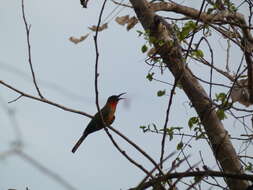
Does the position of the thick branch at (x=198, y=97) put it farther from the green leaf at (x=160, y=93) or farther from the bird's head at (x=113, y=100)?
the bird's head at (x=113, y=100)

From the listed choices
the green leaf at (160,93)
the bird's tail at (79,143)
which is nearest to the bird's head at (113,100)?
the bird's tail at (79,143)

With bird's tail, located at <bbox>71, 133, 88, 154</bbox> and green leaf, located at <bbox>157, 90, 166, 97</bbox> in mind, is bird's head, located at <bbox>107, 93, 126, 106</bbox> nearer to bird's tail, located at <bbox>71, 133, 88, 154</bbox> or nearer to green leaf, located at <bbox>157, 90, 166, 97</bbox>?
bird's tail, located at <bbox>71, 133, 88, 154</bbox>

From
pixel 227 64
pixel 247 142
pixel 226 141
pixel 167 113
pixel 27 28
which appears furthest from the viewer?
pixel 227 64

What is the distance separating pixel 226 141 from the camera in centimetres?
394

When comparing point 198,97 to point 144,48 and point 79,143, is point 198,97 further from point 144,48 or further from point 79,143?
point 79,143

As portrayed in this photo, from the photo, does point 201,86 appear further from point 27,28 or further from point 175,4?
point 27,28

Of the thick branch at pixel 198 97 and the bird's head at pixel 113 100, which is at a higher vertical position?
the bird's head at pixel 113 100

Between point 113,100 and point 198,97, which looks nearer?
point 198,97

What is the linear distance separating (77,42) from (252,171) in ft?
6.69

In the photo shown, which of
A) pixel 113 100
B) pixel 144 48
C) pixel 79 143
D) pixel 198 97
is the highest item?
pixel 113 100

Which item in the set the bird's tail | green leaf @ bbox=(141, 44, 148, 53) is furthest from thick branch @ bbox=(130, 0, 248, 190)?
the bird's tail

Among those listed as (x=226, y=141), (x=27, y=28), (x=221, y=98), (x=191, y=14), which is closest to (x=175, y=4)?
(x=191, y=14)

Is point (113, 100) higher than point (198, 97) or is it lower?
higher

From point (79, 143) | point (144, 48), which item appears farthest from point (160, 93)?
point (79, 143)
